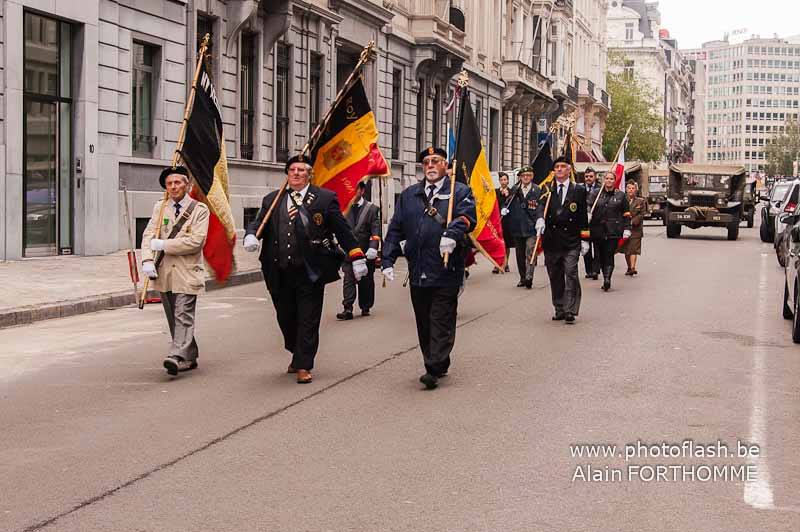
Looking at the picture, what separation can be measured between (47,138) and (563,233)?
1094cm

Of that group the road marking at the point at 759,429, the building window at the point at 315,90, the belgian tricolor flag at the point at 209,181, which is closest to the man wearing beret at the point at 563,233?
the road marking at the point at 759,429

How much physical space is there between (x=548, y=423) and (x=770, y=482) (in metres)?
1.80

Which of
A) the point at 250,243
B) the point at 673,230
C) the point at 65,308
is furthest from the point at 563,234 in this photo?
the point at 673,230

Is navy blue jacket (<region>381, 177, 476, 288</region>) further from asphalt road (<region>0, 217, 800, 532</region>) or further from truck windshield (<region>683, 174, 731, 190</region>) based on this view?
truck windshield (<region>683, 174, 731, 190</region>)

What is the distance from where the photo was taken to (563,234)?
14148 mm

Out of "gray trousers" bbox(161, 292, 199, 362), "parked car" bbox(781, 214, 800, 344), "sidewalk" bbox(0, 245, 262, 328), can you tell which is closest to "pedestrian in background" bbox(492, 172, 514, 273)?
"sidewalk" bbox(0, 245, 262, 328)

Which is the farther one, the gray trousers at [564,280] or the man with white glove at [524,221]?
the man with white glove at [524,221]

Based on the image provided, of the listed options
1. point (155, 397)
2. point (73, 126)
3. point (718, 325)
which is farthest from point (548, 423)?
point (73, 126)

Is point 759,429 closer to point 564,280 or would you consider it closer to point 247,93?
point 564,280

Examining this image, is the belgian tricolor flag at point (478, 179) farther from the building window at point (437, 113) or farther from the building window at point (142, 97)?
the building window at point (437, 113)

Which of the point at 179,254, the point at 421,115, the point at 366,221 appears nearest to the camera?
the point at 179,254

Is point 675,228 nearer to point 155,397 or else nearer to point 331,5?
point 331,5

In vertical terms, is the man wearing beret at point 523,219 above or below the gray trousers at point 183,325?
above

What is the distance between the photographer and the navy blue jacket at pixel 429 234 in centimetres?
933
